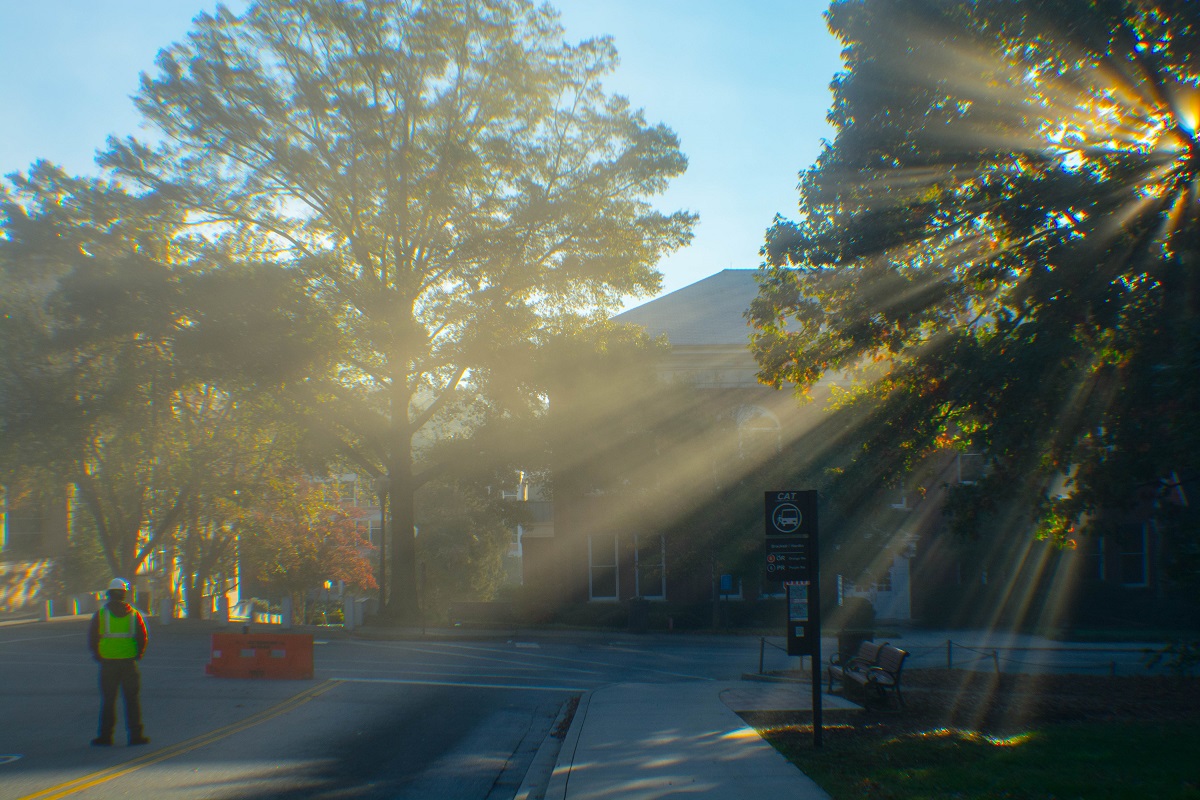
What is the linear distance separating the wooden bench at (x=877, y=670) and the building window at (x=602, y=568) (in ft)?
59.9

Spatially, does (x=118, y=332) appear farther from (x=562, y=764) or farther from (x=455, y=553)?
(x=455, y=553)

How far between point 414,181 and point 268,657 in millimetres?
15134

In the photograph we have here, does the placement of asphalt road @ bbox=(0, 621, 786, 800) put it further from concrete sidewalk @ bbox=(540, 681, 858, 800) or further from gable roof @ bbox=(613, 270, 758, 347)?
gable roof @ bbox=(613, 270, 758, 347)

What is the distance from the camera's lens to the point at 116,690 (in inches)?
381

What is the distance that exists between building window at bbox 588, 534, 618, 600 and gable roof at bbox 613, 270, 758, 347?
312 inches

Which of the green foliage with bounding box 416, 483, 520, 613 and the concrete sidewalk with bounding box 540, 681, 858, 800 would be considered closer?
the concrete sidewalk with bounding box 540, 681, 858, 800

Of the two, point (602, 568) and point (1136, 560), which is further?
point (602, 568)

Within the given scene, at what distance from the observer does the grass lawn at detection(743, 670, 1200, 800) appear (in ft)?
25.2

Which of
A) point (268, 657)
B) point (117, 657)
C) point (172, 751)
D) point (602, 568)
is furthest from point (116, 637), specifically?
point (602, 568)

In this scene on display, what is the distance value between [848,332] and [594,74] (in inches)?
633

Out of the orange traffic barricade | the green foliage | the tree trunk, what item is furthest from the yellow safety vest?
the green foliage

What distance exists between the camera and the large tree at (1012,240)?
37.6 ft

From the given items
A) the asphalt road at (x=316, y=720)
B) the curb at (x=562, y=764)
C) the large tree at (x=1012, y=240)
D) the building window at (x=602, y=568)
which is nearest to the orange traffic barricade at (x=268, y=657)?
the asphalt road at (x=316, y=720)

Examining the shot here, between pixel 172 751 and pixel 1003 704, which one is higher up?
pixel 172 751
